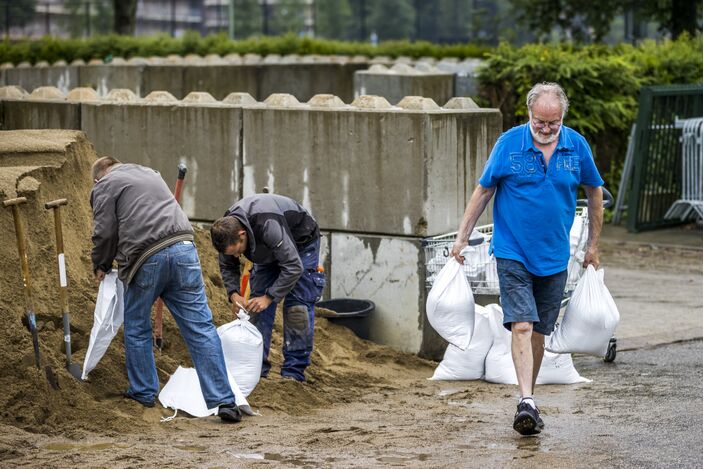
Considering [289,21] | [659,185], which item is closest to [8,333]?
[659,185]

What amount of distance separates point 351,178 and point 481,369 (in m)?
1.94

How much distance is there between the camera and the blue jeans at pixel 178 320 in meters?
7.47

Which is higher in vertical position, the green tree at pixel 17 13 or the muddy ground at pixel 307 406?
the green tree at pixel 17 13

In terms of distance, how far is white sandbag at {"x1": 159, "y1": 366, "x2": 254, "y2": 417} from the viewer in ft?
25.0

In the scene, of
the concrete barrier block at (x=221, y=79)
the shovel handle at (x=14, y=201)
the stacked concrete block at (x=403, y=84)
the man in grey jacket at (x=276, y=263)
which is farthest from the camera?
the concrete barrier block at (x=221, y=79)

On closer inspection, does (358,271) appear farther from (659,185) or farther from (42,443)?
(659,185)

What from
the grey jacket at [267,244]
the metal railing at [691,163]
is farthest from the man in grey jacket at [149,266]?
the metal railing at [691,163]

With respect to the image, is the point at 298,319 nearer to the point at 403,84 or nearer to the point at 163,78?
the point at 403,84

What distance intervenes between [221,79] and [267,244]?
14.6 m

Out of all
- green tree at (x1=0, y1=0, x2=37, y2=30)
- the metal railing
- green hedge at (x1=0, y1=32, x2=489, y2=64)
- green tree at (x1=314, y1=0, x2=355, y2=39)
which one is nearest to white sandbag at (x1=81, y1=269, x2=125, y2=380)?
the metal railing

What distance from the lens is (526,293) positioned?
7.20 metres

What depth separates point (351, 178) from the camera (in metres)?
9.91

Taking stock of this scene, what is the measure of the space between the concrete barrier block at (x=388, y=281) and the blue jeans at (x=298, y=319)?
4.56 ft

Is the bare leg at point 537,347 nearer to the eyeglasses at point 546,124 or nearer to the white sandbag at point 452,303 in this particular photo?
the white sandbag at point 452,303
